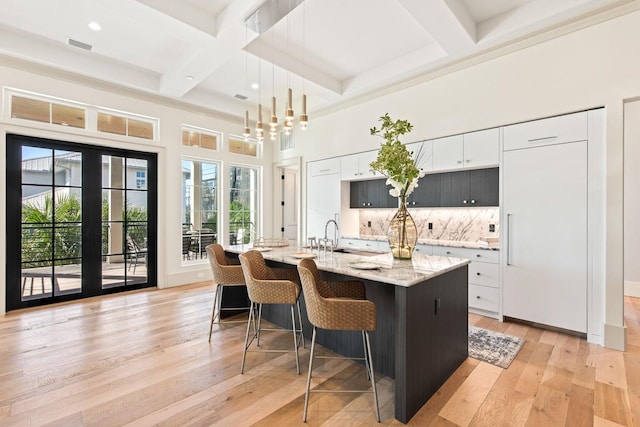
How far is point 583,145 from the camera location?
3074 mm

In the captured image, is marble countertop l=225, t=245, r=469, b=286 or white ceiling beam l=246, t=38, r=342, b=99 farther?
white ceiling beam l=246, t=38, r=342, b=99

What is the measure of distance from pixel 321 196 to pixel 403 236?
3.38 meters

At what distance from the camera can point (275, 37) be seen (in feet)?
12.5

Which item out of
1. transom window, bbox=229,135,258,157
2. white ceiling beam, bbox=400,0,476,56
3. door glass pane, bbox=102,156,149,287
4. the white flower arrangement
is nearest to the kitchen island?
the white flower arrangement

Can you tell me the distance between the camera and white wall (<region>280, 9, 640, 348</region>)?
2881 millimetres

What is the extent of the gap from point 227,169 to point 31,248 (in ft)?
10.5

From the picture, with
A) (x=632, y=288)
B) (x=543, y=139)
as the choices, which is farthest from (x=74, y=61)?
(x=632, y=288)

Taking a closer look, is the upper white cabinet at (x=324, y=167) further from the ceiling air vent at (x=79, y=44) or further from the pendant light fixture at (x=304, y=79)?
the ceiling air vent at (x=79, y=44)

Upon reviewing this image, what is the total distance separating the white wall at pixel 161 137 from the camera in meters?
3.91

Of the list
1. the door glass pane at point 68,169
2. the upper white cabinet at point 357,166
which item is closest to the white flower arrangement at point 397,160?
the upper white cabinet at point 357,166

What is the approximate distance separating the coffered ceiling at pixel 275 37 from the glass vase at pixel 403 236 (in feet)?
6.70

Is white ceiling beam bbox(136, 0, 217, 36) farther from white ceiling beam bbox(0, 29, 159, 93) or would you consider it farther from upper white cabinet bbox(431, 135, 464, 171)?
upper white cabinet bbox(431, 135, 464, 171)

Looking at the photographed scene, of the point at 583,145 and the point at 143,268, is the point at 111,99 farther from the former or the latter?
the point at 583,145

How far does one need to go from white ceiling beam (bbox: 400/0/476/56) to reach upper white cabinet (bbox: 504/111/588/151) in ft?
3.69
